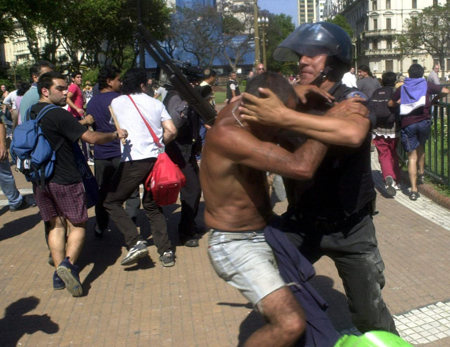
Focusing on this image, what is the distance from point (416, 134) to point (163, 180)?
4.29 meters

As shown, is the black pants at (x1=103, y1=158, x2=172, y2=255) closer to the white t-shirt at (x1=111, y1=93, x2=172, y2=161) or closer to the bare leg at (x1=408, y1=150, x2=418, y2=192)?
the white t-shirt at (x1=111, y1=93, x2=172, y2=161)

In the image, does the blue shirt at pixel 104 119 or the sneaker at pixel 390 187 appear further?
the sneaker at pixel 390 187

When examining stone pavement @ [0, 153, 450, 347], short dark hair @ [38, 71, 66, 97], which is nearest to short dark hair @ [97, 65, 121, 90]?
short dark hair @ [38, 71, 66, 97]

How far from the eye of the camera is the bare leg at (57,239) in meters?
4.97

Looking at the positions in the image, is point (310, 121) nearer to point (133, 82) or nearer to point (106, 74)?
point (133, 82)

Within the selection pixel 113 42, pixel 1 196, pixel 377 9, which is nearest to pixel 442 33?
pixel 377 9

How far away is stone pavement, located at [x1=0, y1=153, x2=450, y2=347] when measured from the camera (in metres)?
4.05

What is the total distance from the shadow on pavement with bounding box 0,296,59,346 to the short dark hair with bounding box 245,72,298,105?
273 cm

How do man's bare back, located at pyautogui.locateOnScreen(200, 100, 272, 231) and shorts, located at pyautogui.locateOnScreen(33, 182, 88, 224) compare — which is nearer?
man's bare back, located at pyautogui.locateOnScreen(200, 100, 272, 231)

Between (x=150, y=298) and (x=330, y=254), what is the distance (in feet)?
7.10

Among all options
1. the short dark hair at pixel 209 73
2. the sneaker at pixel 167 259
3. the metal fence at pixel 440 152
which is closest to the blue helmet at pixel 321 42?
the sneaker at pixel 167 259

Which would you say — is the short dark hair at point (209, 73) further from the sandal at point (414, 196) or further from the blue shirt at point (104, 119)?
the sandal at point (414, 196)

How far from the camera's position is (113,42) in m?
48.2

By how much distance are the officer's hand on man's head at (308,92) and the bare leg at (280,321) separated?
38.8 inches
